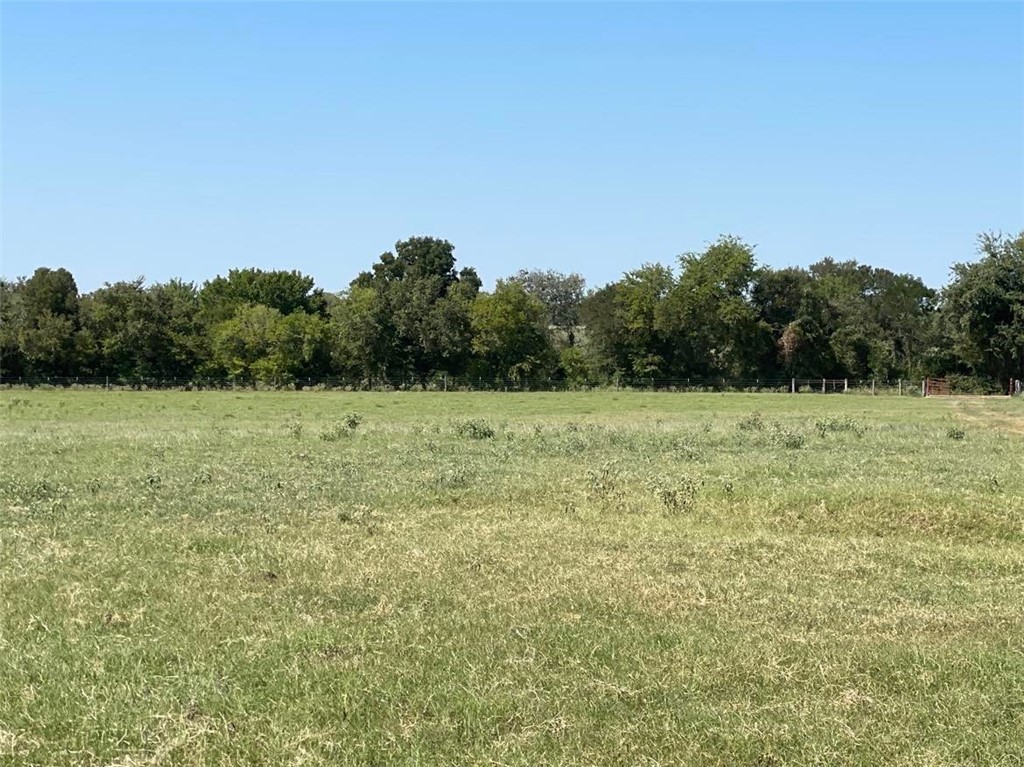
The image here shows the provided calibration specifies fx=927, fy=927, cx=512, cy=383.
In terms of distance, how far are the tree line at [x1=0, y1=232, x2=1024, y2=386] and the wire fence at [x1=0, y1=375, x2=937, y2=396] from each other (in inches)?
21.4

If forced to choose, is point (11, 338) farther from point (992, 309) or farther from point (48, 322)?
point (992, 309)

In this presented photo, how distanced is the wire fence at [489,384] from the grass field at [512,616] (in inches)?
2807

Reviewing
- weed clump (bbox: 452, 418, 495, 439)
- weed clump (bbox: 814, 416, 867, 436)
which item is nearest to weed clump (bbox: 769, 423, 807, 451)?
weed clump (bbox: 814, 416, 867, 436)

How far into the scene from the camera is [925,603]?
30.3 feet

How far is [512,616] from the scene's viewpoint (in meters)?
8.57

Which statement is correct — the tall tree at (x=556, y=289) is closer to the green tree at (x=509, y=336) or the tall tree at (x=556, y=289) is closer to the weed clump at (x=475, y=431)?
the green tree at (x=509, y=336)

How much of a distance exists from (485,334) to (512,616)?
274ft

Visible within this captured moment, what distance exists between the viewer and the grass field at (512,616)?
592 centimetres

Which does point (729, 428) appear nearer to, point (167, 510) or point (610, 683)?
point (167, 510)

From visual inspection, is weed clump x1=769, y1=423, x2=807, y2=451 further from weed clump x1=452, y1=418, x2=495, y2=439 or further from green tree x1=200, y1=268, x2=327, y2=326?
green tree x1=200, y1=268, x2=327, y2=326

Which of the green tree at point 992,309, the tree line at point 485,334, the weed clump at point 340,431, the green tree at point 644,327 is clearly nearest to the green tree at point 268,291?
the tree line at point 485,334

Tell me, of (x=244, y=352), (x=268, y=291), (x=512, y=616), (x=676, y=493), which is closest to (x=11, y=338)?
(x=244, y=352)

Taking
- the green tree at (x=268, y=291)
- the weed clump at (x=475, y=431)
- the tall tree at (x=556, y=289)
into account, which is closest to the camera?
the weed clump at (x=475, y=431)

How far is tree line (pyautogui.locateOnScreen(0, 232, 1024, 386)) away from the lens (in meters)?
88.5
